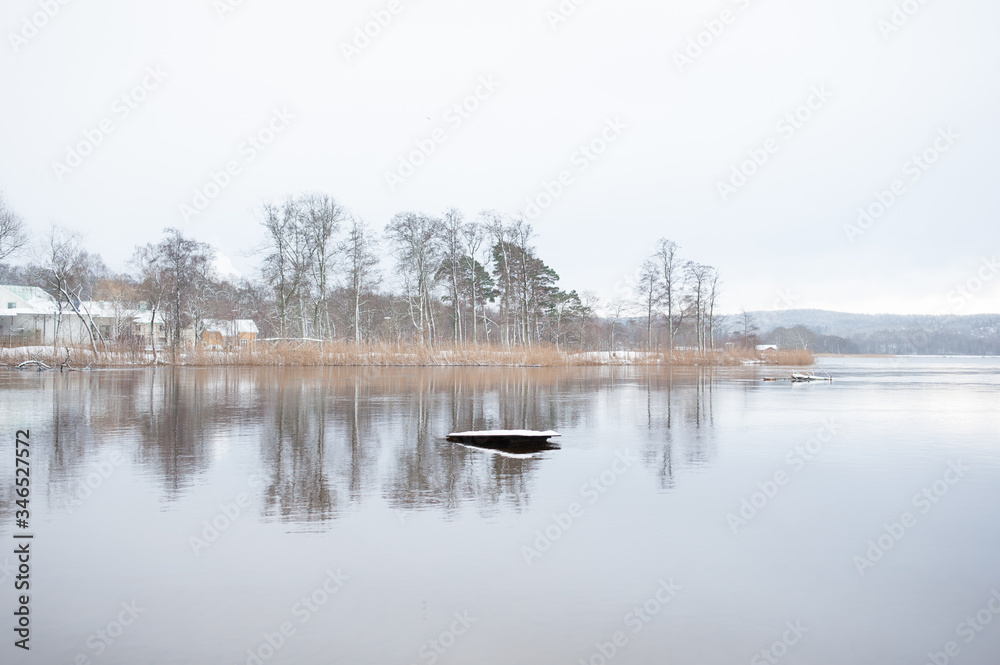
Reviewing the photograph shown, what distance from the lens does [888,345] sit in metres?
184

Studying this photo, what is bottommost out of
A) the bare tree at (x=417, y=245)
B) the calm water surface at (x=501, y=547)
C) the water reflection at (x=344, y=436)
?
the calm water surface at (x=501, y=547)

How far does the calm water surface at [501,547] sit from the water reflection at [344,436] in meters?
0.08

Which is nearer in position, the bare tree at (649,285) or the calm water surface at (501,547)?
the calm water surface at (501,547)

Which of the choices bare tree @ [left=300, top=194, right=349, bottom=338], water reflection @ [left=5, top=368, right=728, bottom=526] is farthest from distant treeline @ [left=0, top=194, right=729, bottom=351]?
water reflection @ [left=5, top=368, right=728, bottom=526]

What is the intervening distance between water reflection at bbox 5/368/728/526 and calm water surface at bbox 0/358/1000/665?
3.3 inches

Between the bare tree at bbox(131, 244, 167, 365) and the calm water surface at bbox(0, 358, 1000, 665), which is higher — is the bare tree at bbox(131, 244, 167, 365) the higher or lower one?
the higher one

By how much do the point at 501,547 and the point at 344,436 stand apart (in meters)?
6.89

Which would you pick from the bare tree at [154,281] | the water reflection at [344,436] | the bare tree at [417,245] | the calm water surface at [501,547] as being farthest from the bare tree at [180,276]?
the calm water surface at [501,547]

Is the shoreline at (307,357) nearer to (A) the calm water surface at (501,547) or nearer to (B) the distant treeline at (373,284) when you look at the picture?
(B) the distant treeline at (373,284)

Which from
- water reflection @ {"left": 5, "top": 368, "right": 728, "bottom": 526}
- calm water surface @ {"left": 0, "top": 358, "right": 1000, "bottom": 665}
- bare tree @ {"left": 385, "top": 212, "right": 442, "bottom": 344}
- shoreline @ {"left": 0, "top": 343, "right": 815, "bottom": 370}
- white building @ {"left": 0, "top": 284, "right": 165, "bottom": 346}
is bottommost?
calm water surface @ {"left": 0, "top": 358, "right": 1000, "bottom": 665}

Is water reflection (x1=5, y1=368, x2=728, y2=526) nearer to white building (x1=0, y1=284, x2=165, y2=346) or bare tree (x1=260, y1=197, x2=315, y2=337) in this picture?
bare tree (x1=260, y1=197, x2=315, y2=337)

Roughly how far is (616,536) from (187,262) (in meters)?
59.1

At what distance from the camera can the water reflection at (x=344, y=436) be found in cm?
817

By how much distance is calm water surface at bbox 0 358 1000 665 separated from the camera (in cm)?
447
